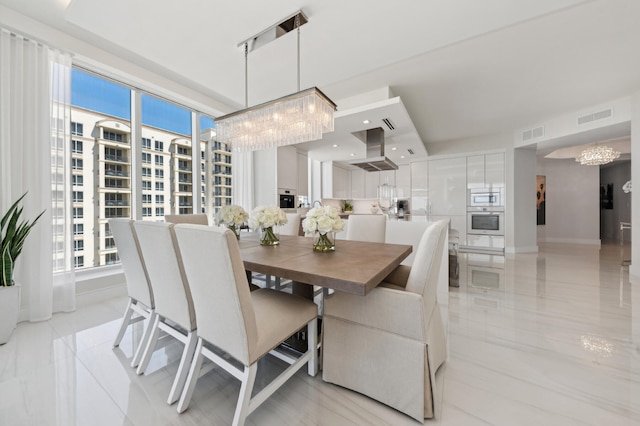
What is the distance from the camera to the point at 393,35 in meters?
2.31

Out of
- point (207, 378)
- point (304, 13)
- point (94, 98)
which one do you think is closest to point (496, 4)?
point (304, 13)

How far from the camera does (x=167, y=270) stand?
4.33 feet

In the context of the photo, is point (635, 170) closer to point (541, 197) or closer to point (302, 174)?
point (541, 197)

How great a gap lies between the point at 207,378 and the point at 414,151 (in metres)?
5.60

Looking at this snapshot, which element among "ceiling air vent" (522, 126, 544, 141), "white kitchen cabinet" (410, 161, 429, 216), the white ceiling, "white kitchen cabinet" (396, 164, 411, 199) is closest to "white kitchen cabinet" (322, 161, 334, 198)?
"white kitchen cabinet" (396, 164, 411, 199)

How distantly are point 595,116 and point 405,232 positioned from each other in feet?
14.3

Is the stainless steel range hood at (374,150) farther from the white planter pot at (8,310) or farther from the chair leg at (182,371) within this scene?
the white planter pot at (8,310)

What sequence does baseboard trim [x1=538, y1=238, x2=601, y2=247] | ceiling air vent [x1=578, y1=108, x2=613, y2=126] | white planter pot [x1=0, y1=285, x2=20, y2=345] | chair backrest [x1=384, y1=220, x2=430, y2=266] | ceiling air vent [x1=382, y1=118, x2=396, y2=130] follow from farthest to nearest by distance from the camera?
baseboard trim [x1=538, y1=238, x2=601, y2=247], ceiling air vent [x1=578, y1=108, x2=613, y2=126], ceiling air vent [x1=382, y1=118, x2=396, y2=130], chair backrest [x1=384, y1=220, x2=430, y2=266], white planter pot [x1=0, y1=285, x2=20, y2=345]

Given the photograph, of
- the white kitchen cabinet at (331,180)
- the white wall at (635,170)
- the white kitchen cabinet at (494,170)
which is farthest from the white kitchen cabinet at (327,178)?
the white wall at (635,170)

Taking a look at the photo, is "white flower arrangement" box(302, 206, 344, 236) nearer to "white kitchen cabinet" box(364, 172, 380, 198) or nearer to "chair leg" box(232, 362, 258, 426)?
"chair leg" box(232, 362, 258, 426)

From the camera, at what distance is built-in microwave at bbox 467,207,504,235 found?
5.50 meters

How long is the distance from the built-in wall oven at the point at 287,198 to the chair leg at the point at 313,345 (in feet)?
10.5

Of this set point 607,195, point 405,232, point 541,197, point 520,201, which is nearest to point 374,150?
point 405,232

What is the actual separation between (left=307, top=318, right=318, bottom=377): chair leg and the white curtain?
8.52 feet
